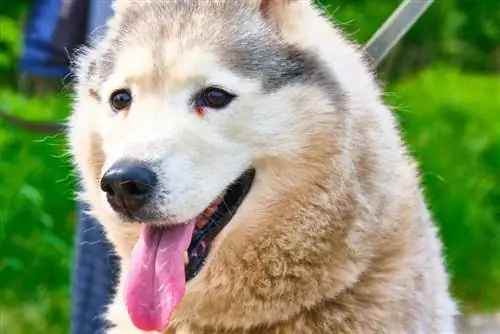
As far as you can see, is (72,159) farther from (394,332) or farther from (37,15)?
(37,15)

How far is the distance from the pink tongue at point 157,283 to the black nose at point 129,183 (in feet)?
0.47

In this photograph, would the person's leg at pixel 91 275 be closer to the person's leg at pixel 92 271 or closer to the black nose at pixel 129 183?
the person's leg at pixel 92 271

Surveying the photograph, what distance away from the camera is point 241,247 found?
276cm

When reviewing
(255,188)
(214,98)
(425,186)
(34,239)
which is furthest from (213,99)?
(425,186)

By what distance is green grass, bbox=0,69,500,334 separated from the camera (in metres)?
5.64

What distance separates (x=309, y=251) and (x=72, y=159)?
2.79 feet

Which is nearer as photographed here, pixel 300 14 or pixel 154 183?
pixel 154 183

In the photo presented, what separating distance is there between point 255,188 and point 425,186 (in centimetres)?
329

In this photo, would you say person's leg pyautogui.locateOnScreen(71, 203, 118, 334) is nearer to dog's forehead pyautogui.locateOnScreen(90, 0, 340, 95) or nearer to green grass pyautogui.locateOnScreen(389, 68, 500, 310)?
dog's forehead pyautogui.locateOnScreen(90, 0, 340, 95)

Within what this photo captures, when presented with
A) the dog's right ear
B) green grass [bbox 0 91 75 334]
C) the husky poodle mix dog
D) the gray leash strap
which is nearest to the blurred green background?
green grass [bbox 0 91 75 334]

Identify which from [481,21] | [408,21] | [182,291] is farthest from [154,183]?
[481,21]

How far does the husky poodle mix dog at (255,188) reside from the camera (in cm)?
261

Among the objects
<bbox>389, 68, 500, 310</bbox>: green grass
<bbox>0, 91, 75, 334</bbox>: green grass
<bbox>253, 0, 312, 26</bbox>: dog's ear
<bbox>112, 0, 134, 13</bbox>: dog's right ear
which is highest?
<bbox>253, 0, 312, 26</bbox>: dog's ear

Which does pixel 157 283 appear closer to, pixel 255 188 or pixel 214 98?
pixel 255 188
